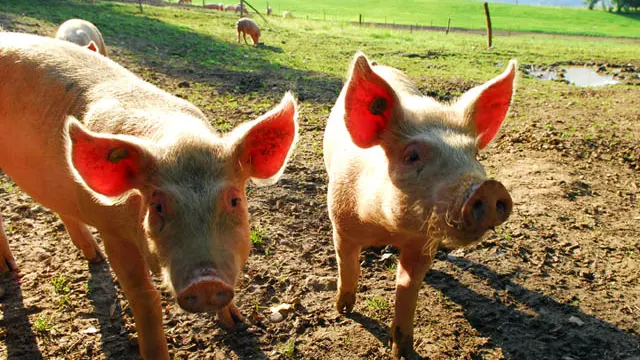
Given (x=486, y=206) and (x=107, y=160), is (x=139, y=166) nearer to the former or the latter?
(x=107, y=160)

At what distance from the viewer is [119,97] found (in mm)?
3334

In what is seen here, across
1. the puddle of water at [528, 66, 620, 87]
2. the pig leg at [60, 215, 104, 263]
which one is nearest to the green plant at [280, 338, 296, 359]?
the pig leg at [60, 215, 104, 263]

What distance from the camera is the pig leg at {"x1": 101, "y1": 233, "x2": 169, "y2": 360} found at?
10.00ft

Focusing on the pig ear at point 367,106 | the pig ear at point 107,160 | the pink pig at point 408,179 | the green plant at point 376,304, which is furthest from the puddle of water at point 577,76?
the pig ear at point 107,160

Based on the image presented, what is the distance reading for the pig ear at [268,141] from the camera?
267 centimetres

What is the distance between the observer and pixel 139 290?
306 centimetres

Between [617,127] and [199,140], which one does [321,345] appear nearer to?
[199,140]

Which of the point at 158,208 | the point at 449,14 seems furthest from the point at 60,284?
the point at 449,14

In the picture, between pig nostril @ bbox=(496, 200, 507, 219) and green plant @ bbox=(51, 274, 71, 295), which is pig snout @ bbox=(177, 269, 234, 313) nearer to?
pig nostril @ bbox=(496, 200, 507, 219)

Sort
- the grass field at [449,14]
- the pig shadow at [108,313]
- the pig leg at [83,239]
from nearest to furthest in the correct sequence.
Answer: the pig shadow at [108,313], the pig leg at [83,239], the grass field at [449,14]

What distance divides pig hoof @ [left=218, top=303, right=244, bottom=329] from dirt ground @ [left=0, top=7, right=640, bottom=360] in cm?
6

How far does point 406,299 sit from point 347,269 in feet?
1.63

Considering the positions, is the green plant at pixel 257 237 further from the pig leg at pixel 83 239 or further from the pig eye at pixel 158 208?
the pig eye at pixel 158 208

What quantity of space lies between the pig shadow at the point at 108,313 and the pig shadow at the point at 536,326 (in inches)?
97.4
